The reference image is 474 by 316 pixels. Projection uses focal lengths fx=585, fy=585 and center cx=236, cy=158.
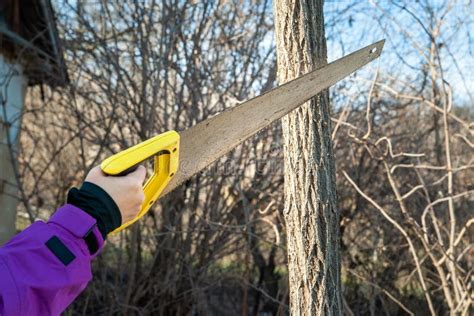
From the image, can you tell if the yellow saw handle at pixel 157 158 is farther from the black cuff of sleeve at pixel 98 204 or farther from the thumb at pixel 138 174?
the black cuff of sleeve at pixel 98 204

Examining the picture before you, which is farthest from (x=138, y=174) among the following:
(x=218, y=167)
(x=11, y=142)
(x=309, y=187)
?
(x=11, y=142)

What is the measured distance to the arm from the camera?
1248 millimetres

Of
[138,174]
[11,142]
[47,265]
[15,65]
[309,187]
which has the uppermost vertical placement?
[15,65]

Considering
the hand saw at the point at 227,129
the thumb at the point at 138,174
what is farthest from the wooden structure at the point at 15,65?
the thumb at the point at 138,174

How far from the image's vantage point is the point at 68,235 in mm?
1329

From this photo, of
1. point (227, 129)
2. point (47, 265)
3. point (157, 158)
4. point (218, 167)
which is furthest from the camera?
point (218, 167)

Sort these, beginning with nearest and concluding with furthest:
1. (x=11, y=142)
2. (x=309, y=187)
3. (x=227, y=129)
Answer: (x=227, y=129), (x=309, y=187), (x=11, y=142)

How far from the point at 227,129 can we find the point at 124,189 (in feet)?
2.39

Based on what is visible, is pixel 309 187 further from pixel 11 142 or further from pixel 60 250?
pixel 11 142

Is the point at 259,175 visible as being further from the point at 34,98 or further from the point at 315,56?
the point at 34,98

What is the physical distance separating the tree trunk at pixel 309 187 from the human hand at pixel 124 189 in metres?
0.96

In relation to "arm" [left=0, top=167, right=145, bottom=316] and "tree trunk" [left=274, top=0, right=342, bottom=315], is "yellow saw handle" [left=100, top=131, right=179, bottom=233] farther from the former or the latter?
"tree trunk" [left=274, top=0, right=342, bottom=315]

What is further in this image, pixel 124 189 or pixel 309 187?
pixel 309 187

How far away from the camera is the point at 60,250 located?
1.30m
